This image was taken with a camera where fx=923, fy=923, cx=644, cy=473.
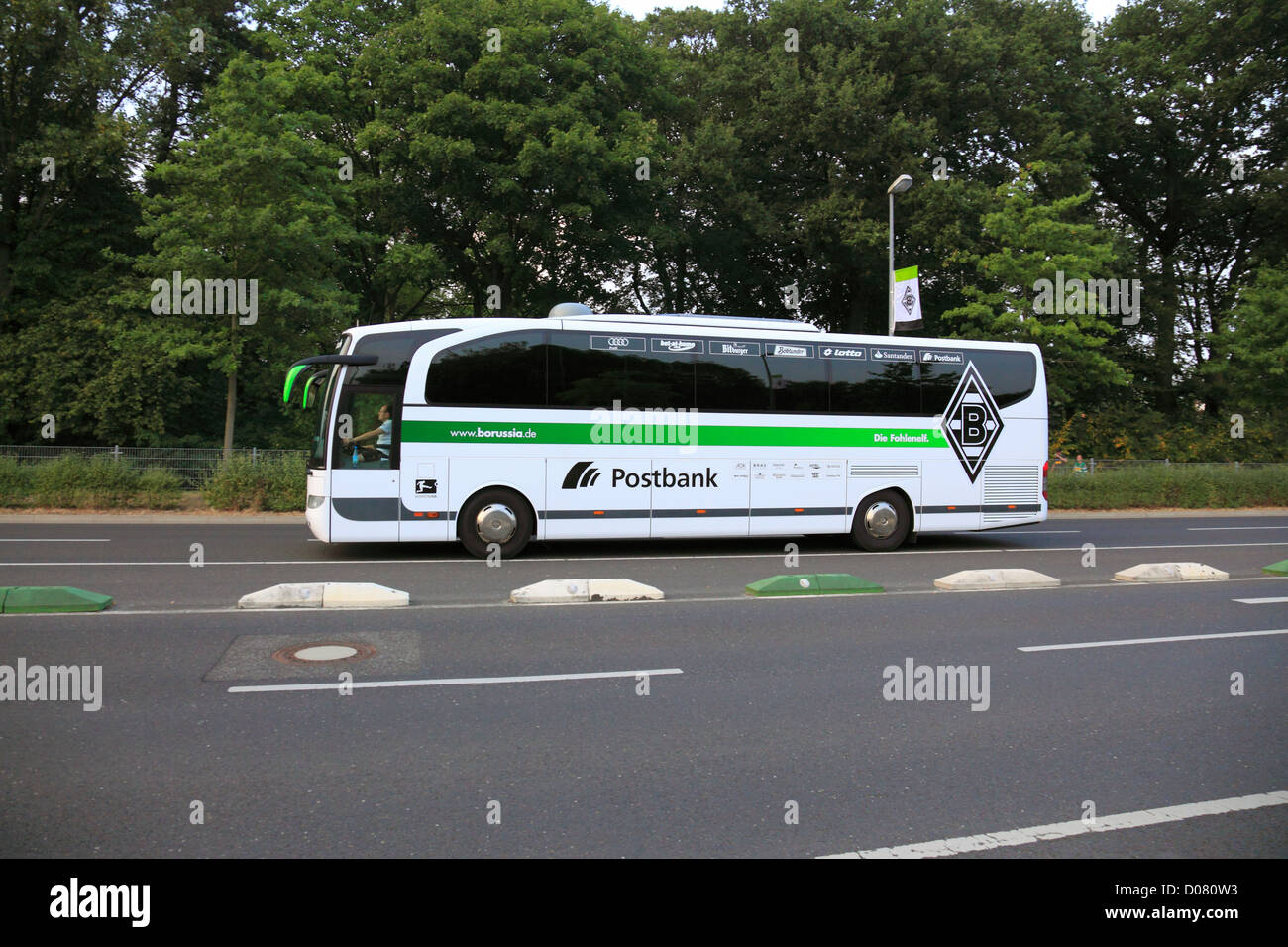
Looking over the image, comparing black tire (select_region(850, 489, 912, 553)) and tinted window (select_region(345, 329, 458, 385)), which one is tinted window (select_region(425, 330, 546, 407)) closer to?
tinted window (select_region(345, 329, 458, 385))

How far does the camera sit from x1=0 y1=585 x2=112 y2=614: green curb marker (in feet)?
28.3

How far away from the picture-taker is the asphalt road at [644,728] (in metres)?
4.05

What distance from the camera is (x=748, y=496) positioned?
1464 centimetres

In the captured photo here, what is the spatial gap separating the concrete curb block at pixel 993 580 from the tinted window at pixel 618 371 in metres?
5.07

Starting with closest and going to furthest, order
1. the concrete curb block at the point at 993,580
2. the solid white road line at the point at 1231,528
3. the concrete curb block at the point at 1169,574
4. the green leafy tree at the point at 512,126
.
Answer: the concrete curb block at the point at 993,580
the concrete curb block at the point at 1169,574
the solid white road line at the point at 1231,528
the green leafy tree at the point at 512,126

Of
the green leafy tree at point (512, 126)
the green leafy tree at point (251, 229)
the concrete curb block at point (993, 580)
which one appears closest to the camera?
the concrete curb block at point (993, 580)

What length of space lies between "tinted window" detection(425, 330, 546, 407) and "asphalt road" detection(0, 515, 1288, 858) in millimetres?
3718

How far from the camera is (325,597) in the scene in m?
9.15

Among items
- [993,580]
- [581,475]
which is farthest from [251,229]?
[993,580]

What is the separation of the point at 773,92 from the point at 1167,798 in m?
36.1

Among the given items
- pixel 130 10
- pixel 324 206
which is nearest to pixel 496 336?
pixel 324 206

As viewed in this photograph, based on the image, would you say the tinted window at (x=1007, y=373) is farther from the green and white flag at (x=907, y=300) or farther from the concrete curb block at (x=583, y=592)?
the concrete curb block at (x=583, y=592)

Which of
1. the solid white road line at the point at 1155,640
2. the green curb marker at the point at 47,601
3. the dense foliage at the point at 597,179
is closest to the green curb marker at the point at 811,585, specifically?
the solid white road line at the point at 1155,640

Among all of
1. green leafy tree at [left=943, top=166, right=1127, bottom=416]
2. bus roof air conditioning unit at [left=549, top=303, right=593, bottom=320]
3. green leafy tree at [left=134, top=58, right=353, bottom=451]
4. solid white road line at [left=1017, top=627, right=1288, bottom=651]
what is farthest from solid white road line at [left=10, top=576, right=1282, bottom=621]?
green leafy tree at [left=943, top=166, right=1127, bottom=416]
